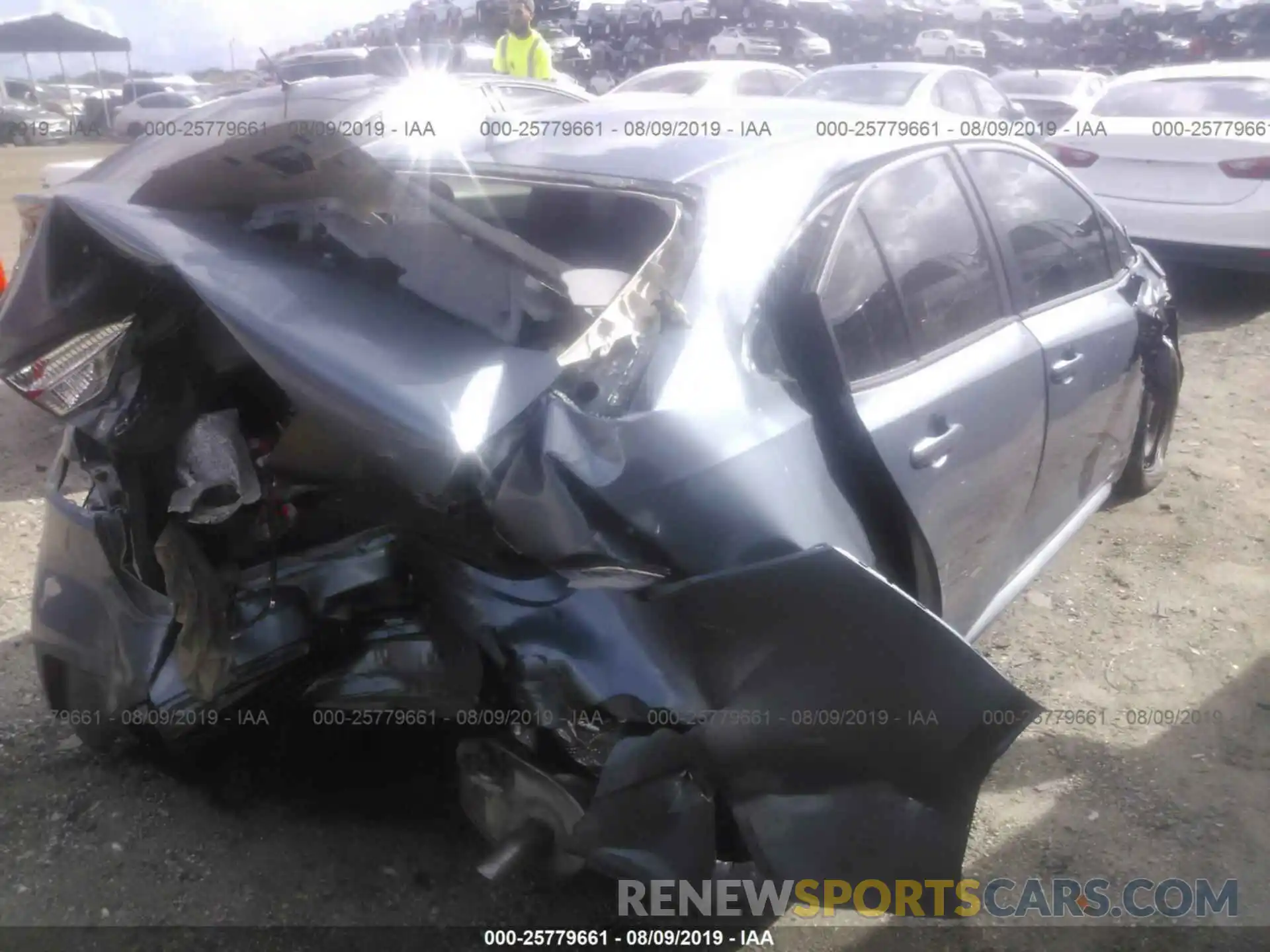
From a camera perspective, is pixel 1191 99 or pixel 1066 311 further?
pixel 1191 99

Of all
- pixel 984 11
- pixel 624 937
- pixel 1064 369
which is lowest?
pixel 624 937

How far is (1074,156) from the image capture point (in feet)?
23.6

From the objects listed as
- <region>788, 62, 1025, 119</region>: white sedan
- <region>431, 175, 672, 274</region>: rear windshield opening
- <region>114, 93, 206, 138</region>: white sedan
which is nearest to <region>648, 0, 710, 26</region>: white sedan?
<region>114, 93, 206, 138</region>: white sedan

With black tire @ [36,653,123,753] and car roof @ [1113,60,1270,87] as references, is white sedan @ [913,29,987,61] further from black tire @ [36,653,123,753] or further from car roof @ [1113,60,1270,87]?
black tire @ [36,653,123,753]

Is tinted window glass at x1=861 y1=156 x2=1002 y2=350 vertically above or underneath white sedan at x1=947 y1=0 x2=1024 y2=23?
above

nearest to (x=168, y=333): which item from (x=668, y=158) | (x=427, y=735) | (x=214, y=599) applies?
(x=214, y=599)

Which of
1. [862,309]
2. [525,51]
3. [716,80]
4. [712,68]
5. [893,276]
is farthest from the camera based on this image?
[712,68]

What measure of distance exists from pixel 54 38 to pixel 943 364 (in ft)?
97.8

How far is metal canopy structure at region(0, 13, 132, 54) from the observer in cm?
2525

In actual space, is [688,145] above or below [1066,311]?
above

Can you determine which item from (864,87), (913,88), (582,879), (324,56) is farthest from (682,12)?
(582,879)

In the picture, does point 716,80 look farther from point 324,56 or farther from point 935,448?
point 935,448

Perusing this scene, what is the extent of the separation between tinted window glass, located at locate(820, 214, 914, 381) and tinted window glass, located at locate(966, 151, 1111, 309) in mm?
675

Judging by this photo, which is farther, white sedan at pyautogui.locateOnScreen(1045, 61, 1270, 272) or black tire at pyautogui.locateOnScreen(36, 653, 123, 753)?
white sedan at pyautogui.locateOnScreen(1045, 61, 1270, 272)
